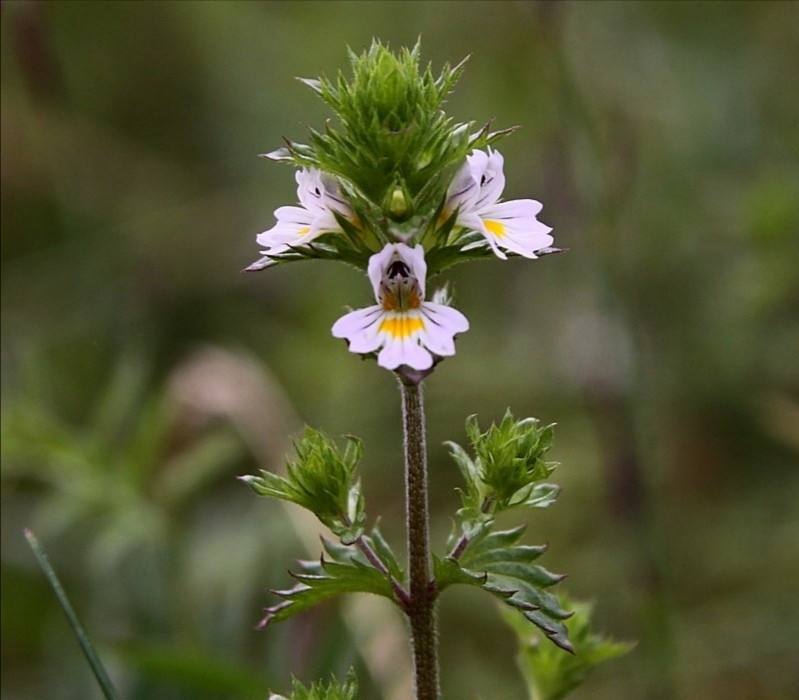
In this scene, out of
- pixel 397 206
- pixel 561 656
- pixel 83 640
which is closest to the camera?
pixel 397 206

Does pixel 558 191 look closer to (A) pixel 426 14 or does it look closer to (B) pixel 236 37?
(A) pixel 426 14

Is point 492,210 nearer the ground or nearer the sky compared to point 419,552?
nearer the sky

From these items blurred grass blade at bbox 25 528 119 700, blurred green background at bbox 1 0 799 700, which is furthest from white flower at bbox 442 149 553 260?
blurred green background at bbox 1 0 799 700

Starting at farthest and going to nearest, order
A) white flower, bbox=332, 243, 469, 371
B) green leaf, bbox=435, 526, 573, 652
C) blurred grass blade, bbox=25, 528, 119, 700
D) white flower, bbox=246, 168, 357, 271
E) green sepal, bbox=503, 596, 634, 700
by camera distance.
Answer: green sepal, bbox=503, 596, 634, 700
blurred grass blade, bbox=25, 528, 119, 700
white flower, bbox=246, 168, 357, 271
green leaf, bbox=435, 526, 573, 652
white flower, bbox=332, 243, 469, 371

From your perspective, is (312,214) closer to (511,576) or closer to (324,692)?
(511,576)

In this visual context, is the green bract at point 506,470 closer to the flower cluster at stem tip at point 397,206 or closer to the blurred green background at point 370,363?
the flower cluster at stem tip at point 397,206

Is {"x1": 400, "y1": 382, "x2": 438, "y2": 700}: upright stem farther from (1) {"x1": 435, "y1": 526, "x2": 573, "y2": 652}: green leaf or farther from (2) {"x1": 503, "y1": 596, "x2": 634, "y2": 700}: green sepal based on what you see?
(2) {"x1": 503, "y1": 596, "x2": 634, "y2": 700}: green sepal

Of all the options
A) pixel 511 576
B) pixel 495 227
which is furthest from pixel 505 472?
pixel 495 227

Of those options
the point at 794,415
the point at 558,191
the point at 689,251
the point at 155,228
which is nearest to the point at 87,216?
the point at 155,228
